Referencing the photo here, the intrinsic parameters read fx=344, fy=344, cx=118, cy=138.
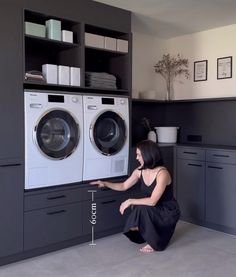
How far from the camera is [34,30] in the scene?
293 centimetres

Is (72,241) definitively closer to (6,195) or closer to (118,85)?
(6,195)

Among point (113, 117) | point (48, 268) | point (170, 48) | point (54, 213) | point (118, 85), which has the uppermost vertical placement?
point (170, 48)

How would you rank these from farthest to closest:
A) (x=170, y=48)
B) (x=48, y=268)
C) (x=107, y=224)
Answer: (x=170, y=48) → (x=107, y=224) → (x=48, y=268)

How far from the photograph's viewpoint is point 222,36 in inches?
168

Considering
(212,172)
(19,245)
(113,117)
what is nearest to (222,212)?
(212,172)

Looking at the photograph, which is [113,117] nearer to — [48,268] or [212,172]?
[212,172]

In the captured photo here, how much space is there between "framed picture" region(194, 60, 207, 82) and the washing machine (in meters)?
1.40

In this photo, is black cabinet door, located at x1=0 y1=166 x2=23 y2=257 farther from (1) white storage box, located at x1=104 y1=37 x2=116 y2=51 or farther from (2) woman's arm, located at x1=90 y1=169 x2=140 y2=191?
(1) white storage box, located at x1=104 y1=37 x2=116 y2=51

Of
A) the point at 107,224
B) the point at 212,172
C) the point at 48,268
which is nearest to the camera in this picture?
the point at 48,268

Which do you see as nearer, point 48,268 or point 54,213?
point 48,268

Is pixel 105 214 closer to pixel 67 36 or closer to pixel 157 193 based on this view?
pixel 157 193

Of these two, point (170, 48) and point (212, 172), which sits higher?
point (170, 48)

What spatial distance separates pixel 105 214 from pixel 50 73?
147cm

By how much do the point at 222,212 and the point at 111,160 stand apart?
1328 mm
